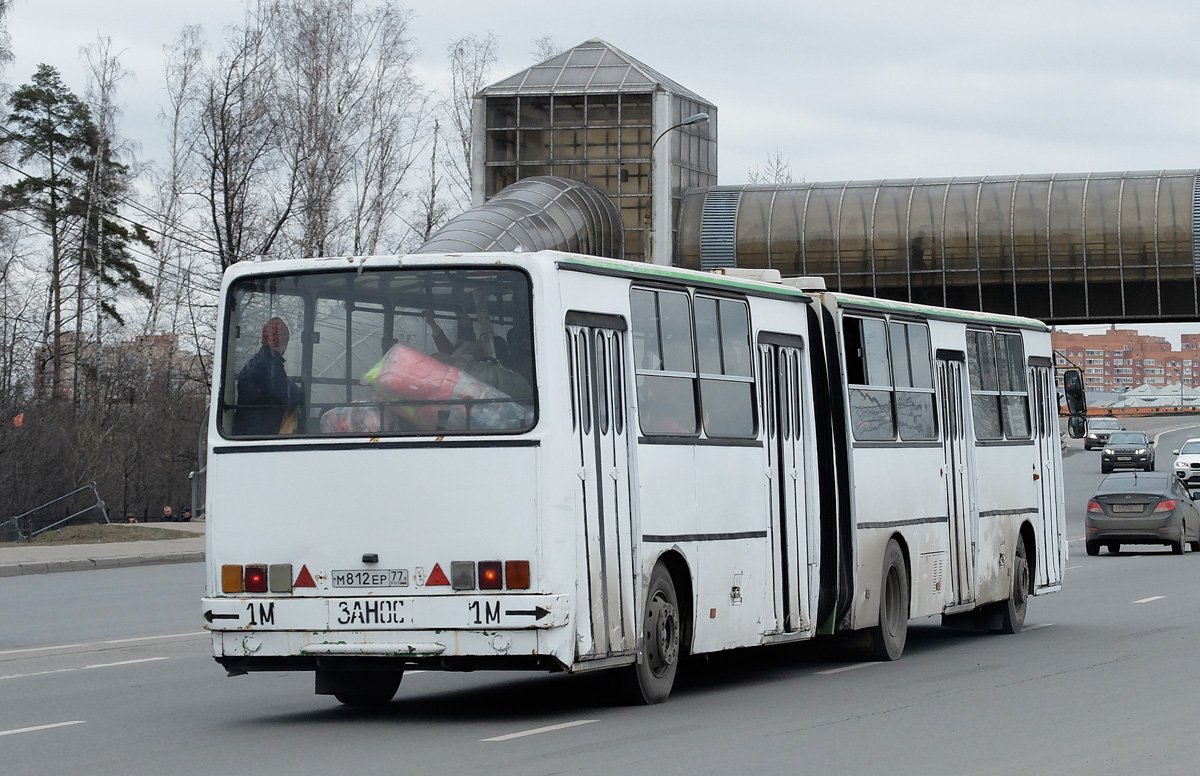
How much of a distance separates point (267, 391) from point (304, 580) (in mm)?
1225

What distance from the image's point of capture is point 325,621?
10.7 meters

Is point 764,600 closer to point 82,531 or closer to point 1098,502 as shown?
point 1098,502

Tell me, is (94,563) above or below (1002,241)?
below

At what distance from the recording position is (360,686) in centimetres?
1194

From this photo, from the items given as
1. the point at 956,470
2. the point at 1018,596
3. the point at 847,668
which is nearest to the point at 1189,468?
the point at 1018,596

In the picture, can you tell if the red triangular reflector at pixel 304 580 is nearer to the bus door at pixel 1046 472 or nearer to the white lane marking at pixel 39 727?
the white lane marking at pixel 39 727

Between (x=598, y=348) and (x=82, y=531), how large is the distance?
85.7 ft

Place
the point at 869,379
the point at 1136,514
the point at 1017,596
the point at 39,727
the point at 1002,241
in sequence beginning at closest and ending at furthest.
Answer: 1. the point at 39,727
2. the point at 869,379
3. the point at 1017,596
4. the point at 1136,514
5. the point at 1002,241

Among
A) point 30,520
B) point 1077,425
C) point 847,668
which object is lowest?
point 847,668

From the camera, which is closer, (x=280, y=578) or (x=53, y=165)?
(x=280, y=578)

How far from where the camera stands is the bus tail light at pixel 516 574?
1045 cm

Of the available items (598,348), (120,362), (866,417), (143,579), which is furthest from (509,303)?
(120,362)

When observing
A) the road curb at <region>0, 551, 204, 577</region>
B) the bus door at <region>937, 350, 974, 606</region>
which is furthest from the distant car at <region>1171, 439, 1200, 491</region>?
the bus door at <region>937, 350, 974, 606</region>

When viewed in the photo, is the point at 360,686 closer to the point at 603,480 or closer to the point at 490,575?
the point at 490,575
